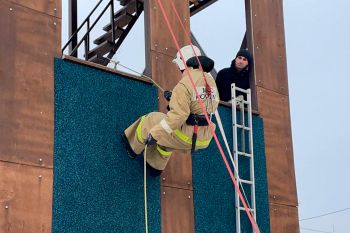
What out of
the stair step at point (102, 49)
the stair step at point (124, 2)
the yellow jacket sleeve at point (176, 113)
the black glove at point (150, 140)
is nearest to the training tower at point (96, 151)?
the black glove at point (150, 140)

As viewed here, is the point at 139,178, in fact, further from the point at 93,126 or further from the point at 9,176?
the point at 9,176

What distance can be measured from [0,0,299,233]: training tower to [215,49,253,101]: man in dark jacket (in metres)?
0.11

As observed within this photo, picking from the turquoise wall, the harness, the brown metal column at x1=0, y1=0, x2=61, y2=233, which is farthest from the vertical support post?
the harness

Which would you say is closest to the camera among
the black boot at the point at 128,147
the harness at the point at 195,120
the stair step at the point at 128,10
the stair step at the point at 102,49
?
the harness at the point at 195,120

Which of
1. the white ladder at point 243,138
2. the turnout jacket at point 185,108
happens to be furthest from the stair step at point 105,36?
the turnout jacket at point 185,108

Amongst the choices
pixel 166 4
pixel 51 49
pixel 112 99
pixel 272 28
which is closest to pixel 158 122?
pixel 112 99

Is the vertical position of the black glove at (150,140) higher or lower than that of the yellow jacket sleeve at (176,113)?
lower

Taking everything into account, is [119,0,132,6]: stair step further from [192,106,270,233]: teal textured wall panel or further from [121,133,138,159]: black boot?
[121,133,138,159]: black boot

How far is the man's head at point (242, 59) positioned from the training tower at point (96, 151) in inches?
7.0

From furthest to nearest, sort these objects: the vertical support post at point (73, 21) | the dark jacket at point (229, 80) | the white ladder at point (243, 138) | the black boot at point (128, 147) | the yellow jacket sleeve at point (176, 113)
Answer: the vertical support post at point (73, 21)
the dark jacket at point (229, 80)
the white ladder at point (243, 138)
the black boot at point (128, 147)
the yellow jacket sleeve at point (176, 113)

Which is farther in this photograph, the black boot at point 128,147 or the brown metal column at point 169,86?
the brown metal column at point 169,86

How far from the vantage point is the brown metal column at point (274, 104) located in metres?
8.02

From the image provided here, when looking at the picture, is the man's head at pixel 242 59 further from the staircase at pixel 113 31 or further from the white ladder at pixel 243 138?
the staircase at pixel 113 31

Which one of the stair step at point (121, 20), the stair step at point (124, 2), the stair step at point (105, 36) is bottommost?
the stair step at point (105, 36)
